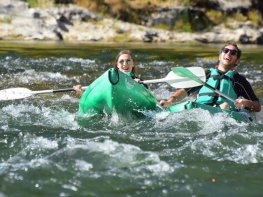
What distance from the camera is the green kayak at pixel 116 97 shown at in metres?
6.41

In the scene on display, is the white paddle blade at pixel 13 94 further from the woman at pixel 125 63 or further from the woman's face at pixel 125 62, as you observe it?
the woman's face at pixel 125 62

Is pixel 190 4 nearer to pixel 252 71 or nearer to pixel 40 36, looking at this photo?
pixel 40 36

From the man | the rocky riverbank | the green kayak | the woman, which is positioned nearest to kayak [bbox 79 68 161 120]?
the green kayak

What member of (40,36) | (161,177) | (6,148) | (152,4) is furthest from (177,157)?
(152,4)

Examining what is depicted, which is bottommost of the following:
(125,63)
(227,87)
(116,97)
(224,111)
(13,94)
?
(13,94)

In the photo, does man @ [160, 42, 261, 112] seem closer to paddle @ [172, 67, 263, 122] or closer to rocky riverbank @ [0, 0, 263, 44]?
paddle @ [172, 67, 263, 122]

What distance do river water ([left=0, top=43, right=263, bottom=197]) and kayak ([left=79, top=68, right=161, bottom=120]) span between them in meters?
0.16

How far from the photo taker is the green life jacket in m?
6.81

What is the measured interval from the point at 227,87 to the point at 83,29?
19.3 metres

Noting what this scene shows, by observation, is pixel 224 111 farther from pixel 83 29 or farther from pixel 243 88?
pixel 83 29

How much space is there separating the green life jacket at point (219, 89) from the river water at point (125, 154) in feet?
1.41

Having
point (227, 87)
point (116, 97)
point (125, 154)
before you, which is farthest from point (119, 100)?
point (125, 154)

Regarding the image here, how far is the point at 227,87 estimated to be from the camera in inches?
269

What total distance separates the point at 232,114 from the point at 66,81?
5.34 meters
